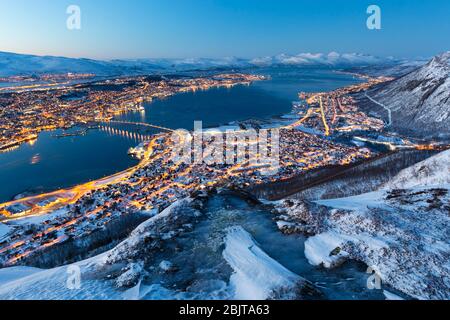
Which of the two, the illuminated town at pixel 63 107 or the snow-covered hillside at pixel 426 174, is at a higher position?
the illuminated town at pixel 63 107

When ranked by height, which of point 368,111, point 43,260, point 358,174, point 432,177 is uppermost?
point 368,111

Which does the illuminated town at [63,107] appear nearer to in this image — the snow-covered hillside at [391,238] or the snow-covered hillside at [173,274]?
the snow-covered hillside at [173,274]

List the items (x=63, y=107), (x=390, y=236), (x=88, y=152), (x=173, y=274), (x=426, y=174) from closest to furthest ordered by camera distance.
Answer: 1. (x=173, y=274)
2. (x=390, y=236)
3. (x=426, y=174)
4. (x=88, y=152)
5. (x=63, y=107)

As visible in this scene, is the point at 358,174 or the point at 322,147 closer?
the point at 358,174

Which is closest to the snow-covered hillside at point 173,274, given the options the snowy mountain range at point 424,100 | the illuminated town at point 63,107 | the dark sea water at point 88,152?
the dark sea water at point 88,152

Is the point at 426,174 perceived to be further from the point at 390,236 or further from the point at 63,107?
the point at 63,107

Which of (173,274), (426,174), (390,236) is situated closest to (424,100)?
(426,174)

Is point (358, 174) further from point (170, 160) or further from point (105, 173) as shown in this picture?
point (105, 173)

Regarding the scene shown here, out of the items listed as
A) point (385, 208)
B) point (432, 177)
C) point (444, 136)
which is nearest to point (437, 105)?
point (444, 136)
